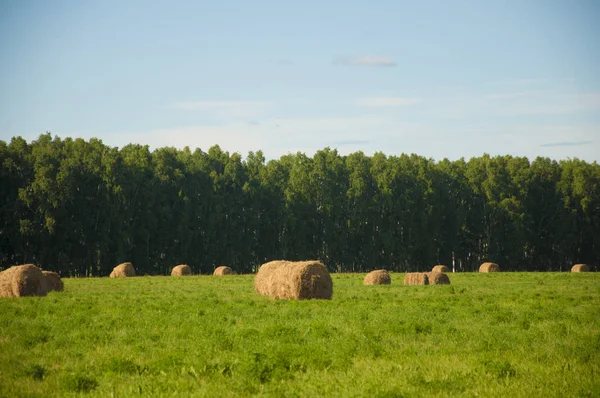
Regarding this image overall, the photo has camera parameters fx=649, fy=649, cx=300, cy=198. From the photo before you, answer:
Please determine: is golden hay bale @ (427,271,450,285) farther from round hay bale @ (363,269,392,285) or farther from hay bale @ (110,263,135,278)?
hay bale @ (110,263,135,278)

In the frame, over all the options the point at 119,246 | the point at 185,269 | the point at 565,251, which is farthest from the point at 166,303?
the point at 565,251

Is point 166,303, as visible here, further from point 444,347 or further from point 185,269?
point 185,269

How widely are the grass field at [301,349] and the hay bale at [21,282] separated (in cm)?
509

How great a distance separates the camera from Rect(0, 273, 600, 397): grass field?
542 inches

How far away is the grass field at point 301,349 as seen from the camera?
13.8 metres

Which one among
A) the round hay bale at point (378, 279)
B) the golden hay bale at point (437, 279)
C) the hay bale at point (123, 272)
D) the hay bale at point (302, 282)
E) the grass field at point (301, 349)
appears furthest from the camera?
the hay bale at point (123, 272)

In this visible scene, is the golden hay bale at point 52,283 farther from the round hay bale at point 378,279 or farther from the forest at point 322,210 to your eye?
the forest at point 322,210

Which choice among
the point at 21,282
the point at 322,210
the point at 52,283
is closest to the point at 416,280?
the point at 52,283

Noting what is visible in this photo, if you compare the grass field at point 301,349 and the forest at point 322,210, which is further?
the forest at point 322,210

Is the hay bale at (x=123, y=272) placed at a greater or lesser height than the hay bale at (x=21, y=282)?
lesser

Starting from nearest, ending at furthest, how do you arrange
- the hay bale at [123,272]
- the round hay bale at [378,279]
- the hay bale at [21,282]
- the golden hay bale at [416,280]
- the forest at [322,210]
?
the hay bale at [21,282] → the golden hay bale at [416,280] → the round hay bale at [378,279] → the hay bale at [123,272] → the forest at [322,210]

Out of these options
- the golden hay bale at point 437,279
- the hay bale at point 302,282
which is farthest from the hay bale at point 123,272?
the hay bale at point 302,282

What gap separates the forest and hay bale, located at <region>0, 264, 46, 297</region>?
1682 inches

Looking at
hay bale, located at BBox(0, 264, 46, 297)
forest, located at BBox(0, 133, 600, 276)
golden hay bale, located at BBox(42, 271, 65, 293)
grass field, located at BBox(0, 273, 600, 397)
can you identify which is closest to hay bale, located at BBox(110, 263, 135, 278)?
forest, located at BBox(0, 133, 600, 276)
